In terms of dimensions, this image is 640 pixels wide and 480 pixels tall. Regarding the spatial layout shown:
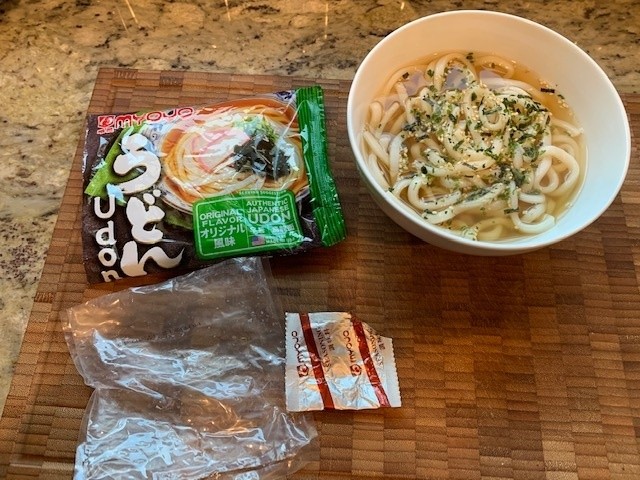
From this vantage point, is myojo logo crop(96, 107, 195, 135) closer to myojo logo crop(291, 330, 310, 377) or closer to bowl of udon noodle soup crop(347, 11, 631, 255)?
bowl of udon noodle soup crop(347, 11, 631, 255)

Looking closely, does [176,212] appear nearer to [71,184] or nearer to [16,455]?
[71,184]

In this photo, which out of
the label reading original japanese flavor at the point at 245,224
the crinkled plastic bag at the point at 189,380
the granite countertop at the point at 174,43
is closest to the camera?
the crinkled plastic bag at the point at 189,380

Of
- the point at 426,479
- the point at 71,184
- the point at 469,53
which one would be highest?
the point at 469,53

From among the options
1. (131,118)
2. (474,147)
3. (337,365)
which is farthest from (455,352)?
(131,118)

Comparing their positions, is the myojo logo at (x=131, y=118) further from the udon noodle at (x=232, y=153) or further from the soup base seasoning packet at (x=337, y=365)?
the soup base seasoning packet at (x=337, y=365)

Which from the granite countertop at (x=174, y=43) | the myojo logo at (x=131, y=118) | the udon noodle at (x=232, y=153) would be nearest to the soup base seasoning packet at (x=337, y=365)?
the udon noodle at (x=232, y=153)

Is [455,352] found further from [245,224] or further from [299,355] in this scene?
[245,224]

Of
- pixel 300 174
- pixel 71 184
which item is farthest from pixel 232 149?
pixel 71 184
